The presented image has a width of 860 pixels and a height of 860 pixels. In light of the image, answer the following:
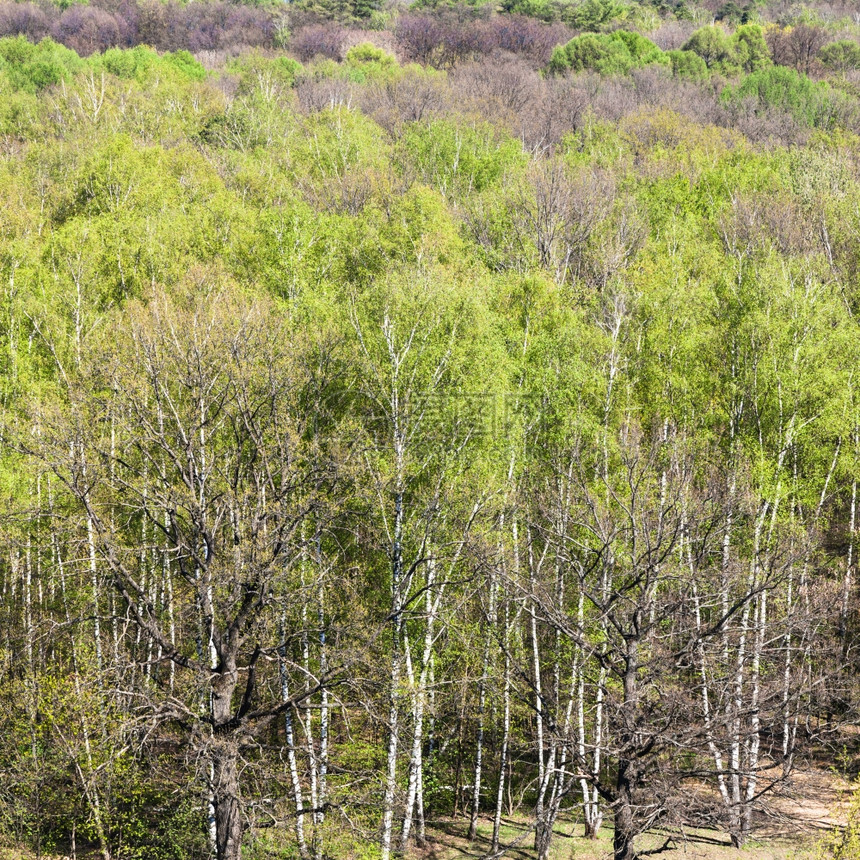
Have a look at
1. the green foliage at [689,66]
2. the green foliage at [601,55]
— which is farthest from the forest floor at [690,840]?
the green foliage at [601,55]

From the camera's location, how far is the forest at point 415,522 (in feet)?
60.0

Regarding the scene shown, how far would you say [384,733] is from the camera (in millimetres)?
24484

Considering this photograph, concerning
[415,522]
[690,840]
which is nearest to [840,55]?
[415,522]

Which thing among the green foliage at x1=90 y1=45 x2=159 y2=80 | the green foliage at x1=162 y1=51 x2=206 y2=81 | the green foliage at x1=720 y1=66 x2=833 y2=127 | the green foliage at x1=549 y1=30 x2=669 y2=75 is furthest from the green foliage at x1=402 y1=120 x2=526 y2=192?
the green foliage at x1=549 y1=30 x2=669 y2=75

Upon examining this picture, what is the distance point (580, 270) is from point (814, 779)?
2330 cm

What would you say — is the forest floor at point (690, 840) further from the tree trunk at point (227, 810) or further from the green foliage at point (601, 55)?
the green foliage at point (601, 55)

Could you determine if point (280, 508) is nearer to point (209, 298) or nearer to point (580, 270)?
point (209, 298)

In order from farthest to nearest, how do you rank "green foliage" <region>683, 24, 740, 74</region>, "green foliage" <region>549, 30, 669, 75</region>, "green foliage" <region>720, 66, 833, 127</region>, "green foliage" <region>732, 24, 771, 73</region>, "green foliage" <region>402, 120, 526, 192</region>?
"green foliage" <region>683, 24, 740, 74</region> < "green foliage" <region>732, 24, 771, 73</region> < "green foliage" <region>549, 30, 669, 75</region> < "green foliage" <region>720, 66, 833, 127</region> < "green foliage" <region>402, 120, 526, 192</region>

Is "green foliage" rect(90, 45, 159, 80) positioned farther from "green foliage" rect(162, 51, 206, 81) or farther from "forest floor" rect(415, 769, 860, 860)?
"forest floor" rect(415, 769, 860, 860)

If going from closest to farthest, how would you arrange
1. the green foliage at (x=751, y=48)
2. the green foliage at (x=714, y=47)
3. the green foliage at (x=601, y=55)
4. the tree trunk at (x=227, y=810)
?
1. the tree trunk at (x=227, y=810)
2. the green foliage at (x=601, y=55)
3. the green foliage at (x=751, y=48)
4. the green foliage at (x=714, y=47)

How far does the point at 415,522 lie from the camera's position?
23.3 meters

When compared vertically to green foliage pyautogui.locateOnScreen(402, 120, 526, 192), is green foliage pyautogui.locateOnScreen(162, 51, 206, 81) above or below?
above

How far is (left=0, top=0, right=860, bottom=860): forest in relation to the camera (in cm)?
1830

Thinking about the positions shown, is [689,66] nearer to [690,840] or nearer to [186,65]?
[186,65]
